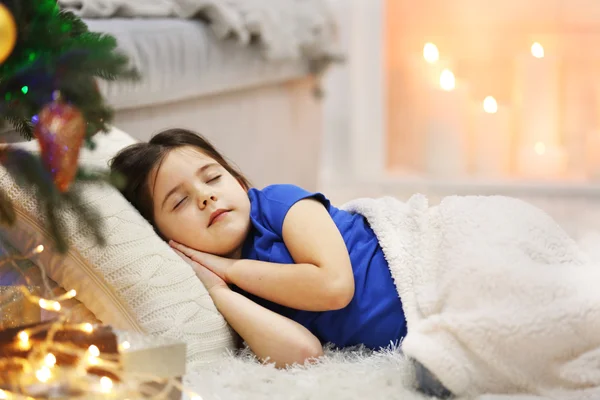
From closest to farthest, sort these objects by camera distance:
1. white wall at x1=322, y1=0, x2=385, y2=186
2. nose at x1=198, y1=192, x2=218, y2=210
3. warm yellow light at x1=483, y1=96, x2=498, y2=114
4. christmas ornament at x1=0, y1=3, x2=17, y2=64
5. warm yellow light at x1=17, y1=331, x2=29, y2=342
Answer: christmas ornament at x1=0, y1=3, x2=17, y2=64
warm yellow light at x1=17, y1=331, x2=29, y2=342
nose at x1=198, y1=192, x2=218, y2=210
warm yellow light at x1=483, y1=96, x2=498, y2=114
white wall at x1=322, y1=0, x2=385, y2=186

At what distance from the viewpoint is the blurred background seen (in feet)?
10.0

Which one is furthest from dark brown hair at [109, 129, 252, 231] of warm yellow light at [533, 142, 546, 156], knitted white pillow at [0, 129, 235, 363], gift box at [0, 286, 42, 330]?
warm yellow light at [533, 142, 546, 156]

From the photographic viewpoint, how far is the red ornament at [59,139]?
0.79 meters

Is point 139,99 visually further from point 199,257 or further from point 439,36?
point 439,36

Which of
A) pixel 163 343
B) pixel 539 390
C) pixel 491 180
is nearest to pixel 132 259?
pixel 163 343

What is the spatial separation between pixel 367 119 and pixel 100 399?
258cm

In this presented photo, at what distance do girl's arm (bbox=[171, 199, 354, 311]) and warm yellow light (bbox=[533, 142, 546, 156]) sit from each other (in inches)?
81.1

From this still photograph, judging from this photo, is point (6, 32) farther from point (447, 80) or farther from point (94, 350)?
point (447, 80)

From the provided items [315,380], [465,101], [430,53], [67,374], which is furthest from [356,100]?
[67,374]

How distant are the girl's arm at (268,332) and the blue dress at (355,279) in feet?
0.17

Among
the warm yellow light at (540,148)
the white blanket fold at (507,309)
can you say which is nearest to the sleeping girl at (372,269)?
the white blanket fold at (507,309)

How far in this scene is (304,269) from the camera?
113cm

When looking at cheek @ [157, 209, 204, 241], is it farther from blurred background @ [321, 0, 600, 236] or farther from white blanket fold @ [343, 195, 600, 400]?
blurred background @ [321, 0, 600, 236]

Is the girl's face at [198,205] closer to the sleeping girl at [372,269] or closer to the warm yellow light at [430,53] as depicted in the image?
the sleeping girl at [372,269]
